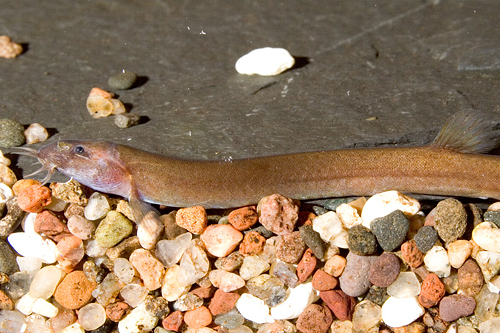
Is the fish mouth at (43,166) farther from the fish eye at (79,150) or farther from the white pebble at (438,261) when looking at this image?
the white pebble at (438,261)

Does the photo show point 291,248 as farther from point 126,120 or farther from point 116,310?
point 126,120

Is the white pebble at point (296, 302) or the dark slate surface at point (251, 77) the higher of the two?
the dark slate surface at point (251, 77)

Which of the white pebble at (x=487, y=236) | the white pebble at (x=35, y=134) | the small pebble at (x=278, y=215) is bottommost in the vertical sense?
the white pebble at (x=35, y=134)

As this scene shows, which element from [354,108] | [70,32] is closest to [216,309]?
[354,108]

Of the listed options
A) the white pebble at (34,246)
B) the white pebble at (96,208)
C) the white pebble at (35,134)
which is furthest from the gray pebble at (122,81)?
the white pebble at (34,246)

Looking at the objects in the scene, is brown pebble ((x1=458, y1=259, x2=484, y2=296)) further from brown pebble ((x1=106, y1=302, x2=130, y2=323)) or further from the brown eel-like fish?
brown pebble ((x1=106, y1=302, x2=130, y2=323))

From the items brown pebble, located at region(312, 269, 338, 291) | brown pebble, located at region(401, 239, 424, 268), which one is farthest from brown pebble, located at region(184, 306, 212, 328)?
brown pebble, located at region(401, 239, 424, 268)

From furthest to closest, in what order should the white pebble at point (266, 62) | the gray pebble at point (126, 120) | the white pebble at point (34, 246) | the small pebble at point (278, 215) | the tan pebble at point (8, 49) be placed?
1. the tan pebble at point (8, 49)
2. the white pebble at point (266, 62)
3. the gray pebble at point (126, 120)
4. the white pebble at point (34, 246)
5. the small pebble at point (278, 215)
